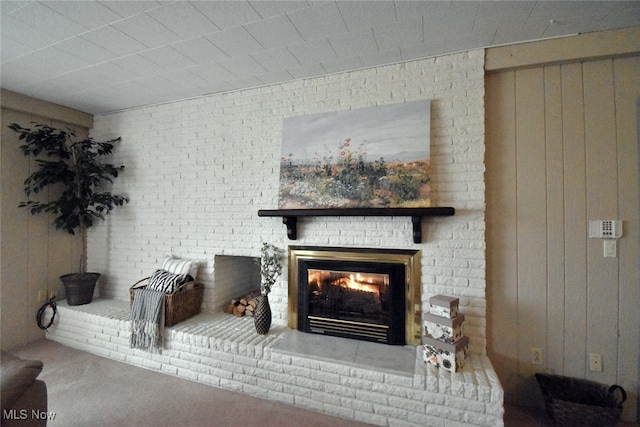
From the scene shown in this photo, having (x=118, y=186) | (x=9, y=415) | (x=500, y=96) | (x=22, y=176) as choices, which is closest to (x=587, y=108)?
(x=500, y=96)

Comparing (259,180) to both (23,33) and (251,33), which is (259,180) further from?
(23,33)

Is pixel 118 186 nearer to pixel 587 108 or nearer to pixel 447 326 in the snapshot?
pixel 447 326

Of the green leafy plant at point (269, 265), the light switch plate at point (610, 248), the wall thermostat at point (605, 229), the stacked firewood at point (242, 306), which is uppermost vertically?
the wall thermostat at point (605, 229)

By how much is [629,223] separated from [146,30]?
11.4 feet

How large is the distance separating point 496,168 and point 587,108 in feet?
2.21

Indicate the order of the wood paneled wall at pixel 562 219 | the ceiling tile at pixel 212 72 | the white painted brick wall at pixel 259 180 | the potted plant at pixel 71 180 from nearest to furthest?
the wood paneled wall at pixel 562 219, the white painted brick wall at pixel 259 180, the ceiling tile at pixel 212 72, the potted plant at pixel 71 180

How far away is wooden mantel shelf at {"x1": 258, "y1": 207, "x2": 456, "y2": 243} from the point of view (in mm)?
1918

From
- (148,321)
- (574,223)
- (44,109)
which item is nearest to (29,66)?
(44,109)

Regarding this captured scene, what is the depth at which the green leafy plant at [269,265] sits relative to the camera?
229cm

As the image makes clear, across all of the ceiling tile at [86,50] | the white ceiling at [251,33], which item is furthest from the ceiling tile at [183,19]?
the ceiling tile at [86,50]

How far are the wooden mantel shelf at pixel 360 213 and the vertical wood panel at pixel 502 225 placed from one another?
0.41m

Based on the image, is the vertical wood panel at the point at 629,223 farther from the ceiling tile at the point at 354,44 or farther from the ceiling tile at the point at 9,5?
the ceiling tile at the point at 9,5

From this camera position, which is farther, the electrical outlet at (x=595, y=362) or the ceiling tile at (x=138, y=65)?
the ceiling tile at (x=138, y=65)

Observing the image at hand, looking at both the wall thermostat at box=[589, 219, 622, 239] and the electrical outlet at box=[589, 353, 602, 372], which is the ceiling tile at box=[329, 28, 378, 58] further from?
the electrical outlet at box=[589, 353, 602, 372]
